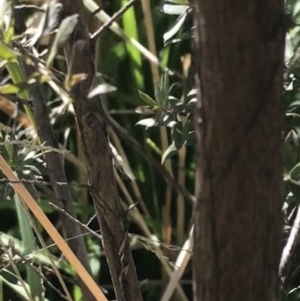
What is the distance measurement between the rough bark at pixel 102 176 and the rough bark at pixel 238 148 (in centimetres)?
10

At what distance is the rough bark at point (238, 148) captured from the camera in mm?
265

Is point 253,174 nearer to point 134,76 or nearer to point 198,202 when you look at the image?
point 198,202

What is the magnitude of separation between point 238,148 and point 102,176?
17 centimetres

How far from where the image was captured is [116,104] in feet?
3.15

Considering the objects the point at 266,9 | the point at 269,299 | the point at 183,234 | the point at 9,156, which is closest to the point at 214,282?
the point at 269,299

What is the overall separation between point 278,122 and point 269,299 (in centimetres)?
10

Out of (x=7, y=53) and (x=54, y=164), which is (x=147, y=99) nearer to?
(x=54, y=164)

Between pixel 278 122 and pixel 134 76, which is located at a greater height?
pixel 278 122

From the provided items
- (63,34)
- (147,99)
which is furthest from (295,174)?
(63,34)

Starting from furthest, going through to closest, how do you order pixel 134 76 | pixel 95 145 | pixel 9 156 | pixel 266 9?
pixel 134 76, pixel 9 156, pixel 95 145, pixel 266 9

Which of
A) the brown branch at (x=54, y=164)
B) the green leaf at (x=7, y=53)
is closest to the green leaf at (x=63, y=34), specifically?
the green leaf at (x=7, y=53)

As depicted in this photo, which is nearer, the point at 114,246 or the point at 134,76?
the point at 114,246

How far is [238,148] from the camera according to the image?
0.29 meters

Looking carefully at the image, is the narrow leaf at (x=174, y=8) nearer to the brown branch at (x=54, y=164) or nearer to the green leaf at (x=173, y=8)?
the green leaf at (x=173, y=8)
